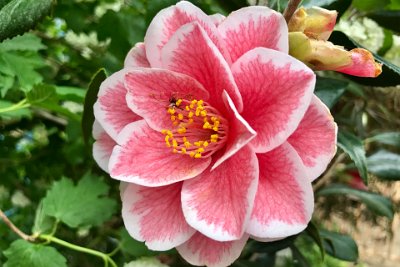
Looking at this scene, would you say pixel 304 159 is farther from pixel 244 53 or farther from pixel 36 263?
pixel 36 263

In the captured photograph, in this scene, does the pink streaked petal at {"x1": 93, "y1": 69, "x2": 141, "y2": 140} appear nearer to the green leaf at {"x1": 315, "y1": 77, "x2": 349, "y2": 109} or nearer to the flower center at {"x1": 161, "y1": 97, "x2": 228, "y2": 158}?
the flower center at {"x1": 161, "y1": 97, "x2": 228, "y2": 158}

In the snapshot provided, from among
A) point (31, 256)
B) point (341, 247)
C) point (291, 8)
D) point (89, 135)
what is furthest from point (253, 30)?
point (341, 247)

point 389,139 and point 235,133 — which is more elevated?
point 235,133

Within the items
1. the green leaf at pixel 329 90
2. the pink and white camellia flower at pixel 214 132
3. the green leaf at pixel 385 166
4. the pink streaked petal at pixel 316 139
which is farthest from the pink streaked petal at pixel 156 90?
the green leaf at pixel 385 166

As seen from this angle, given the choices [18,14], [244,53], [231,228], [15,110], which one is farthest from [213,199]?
[15,110]

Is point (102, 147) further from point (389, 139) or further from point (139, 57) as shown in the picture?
point (389, 139)
